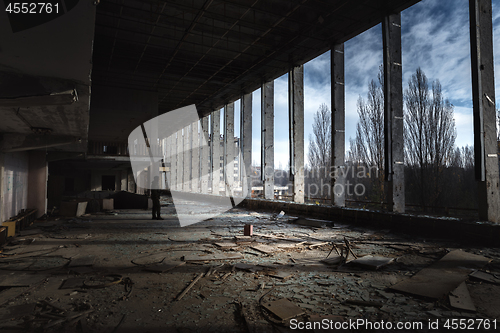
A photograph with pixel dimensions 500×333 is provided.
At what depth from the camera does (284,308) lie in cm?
366

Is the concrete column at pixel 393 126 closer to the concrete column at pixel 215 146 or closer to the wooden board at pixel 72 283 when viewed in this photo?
the wooden board at pixel 72 283

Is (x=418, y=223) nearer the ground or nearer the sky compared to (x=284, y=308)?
nearer the sky

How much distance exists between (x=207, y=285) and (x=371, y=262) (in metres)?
3.18

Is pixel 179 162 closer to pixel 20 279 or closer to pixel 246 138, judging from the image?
pixel 246 138

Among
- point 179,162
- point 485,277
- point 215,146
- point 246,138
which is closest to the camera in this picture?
A: point 485,277

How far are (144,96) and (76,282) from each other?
58.9ft

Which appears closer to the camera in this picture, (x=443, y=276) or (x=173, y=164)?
(x=443, y=276)

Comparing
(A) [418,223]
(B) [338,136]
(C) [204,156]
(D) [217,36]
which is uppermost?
(D) [217,36]

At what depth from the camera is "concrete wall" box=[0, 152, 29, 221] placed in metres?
8.70

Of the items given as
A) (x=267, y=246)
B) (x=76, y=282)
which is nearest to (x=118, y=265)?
(x=76, y=282)

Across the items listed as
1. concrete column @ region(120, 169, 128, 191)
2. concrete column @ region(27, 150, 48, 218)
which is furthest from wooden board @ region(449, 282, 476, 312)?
concrete column @ region(120, 169, 128, 191)

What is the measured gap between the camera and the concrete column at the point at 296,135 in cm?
1664

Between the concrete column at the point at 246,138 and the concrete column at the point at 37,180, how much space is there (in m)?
13.0

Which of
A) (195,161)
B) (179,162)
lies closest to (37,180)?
(195,161)
